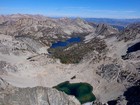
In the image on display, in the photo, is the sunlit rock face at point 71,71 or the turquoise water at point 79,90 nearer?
the sunlit rock face at point 71,71

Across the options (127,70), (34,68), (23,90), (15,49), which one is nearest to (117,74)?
(127,70)

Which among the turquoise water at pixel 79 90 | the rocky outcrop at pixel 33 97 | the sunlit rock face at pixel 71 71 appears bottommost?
the turquoise water at pixel 79 90

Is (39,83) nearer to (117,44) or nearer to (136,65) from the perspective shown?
(136,65)

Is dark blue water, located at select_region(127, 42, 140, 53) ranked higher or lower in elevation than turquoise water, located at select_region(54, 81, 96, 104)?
higher

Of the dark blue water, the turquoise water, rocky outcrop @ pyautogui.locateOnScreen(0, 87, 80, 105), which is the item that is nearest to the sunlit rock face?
rocky outcrop @ pyautogui.locateOnScreen(0, 87, 80, 105)

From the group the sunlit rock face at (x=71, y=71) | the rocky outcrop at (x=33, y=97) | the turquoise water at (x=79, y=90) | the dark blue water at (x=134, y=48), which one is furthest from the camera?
the dark blue water at (x=134, y=48)

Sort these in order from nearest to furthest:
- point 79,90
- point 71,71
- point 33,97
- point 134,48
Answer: point 33,97, point 79,90, point 71,71, point 134,48

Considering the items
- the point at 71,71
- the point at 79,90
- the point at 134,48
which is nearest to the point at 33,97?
the point at 79,90

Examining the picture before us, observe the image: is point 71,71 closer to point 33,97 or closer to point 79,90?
point 79,90

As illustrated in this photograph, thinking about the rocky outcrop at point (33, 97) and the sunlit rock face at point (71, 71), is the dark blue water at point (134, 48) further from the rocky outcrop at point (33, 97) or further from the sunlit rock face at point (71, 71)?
the rocky outcrop at point (33, 97)

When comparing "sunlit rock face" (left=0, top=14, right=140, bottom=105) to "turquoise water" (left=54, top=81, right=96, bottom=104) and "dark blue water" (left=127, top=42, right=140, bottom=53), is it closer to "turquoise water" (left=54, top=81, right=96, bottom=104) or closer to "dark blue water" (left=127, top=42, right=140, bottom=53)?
"turquoise water" (left=54, top=81, right=96, bottom=104)

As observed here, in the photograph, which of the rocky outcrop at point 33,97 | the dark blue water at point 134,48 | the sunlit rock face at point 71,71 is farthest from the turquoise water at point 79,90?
the dark blue water at point 134,48
